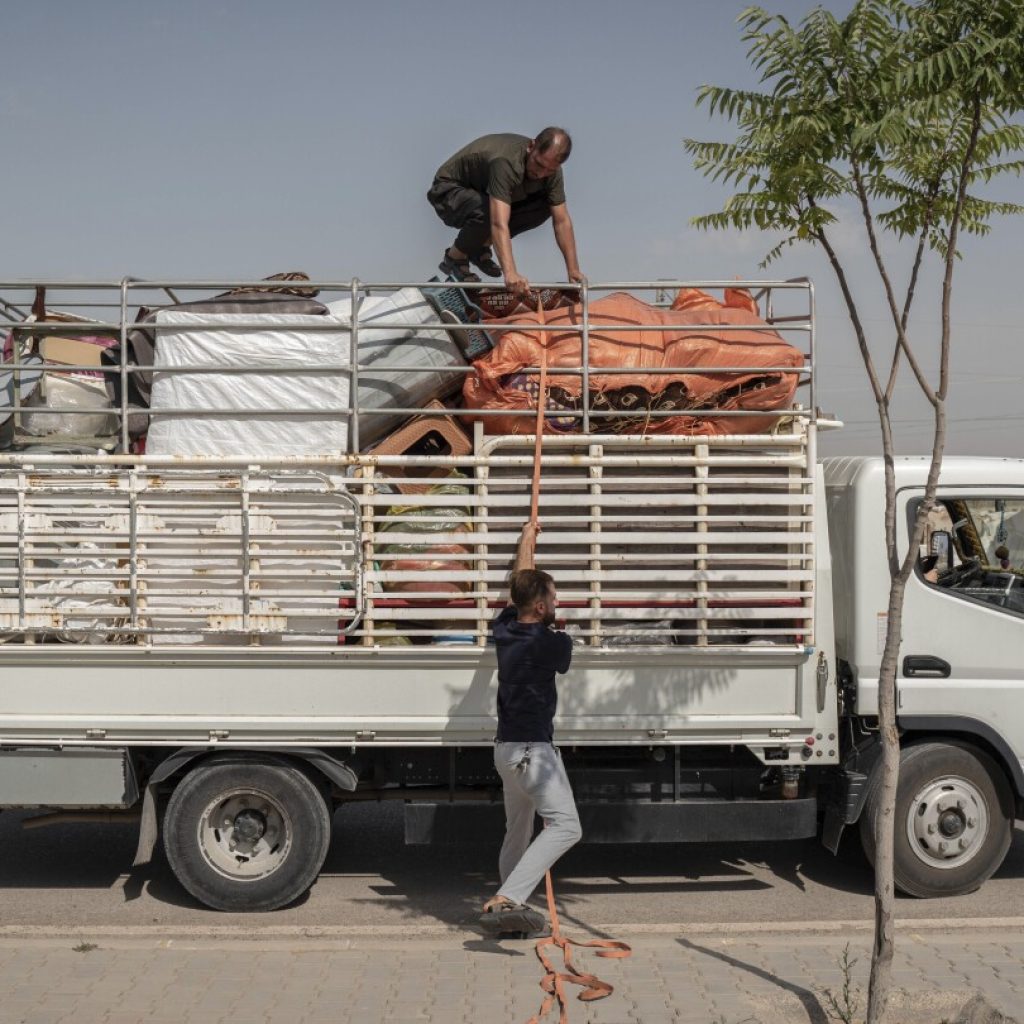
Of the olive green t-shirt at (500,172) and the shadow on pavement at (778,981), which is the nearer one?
the shadow on pavement at (778,981)

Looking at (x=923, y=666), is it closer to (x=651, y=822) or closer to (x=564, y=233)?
(x=651, y=822)

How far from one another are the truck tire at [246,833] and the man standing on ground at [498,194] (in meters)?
3.04

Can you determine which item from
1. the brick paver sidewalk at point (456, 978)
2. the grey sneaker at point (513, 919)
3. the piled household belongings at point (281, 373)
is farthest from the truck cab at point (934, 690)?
the piled household belongings at point (281, 373)

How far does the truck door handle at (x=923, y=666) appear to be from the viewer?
7.11m

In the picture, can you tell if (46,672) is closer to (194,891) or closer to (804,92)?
(194,891)

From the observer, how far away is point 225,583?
6.91 metres

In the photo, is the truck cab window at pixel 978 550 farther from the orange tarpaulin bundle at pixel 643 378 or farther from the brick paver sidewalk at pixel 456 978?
the brick paver sidewalk at pixel 456 978

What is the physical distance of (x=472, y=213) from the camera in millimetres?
7949

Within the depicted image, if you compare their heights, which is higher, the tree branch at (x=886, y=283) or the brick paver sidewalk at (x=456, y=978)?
the tree branch at (x=886, y=283)

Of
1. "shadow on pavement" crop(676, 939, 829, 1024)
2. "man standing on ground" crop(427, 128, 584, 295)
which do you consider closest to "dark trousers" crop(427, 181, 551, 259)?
"man standing on ground" crop(427, 128, 584, 295)

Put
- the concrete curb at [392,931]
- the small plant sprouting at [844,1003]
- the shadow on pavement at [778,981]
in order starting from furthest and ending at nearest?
the concrete curb at [392,931] → the shadow on pavement at [778,981] → the small plant sprouting at [844,1003]

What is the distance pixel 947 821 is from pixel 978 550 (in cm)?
146

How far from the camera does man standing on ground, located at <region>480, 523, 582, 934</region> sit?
6320 mm

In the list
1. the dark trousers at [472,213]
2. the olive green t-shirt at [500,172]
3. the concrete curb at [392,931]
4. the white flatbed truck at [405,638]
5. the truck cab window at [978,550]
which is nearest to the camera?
the concrete curb at [392,931]
